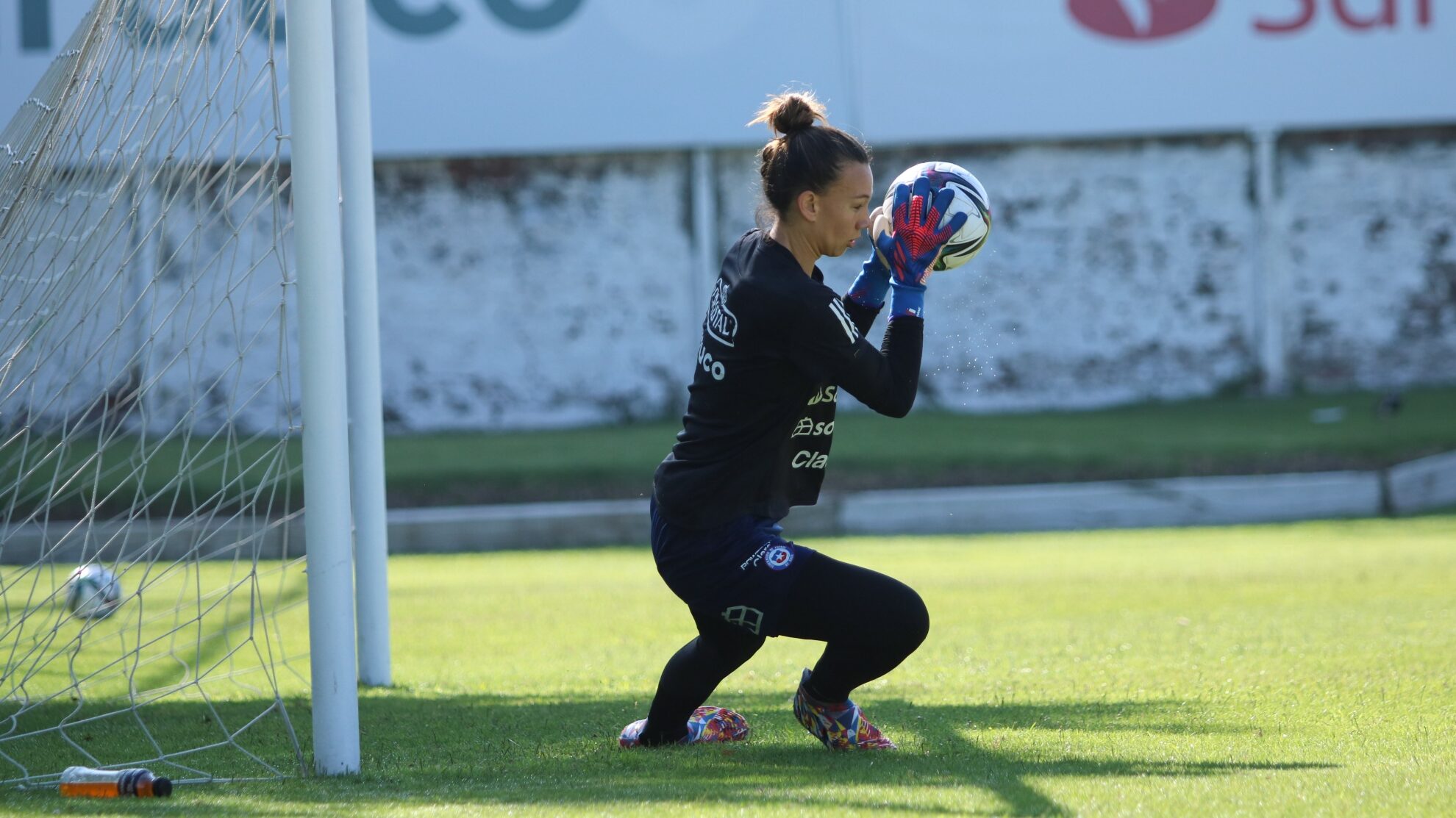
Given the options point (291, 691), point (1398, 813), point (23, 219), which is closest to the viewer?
point (1398, 813)

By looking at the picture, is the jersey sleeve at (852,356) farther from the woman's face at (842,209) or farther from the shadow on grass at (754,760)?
the shadow on grass at (754,760)

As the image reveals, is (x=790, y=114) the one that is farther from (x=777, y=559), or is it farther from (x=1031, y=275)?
(x=1031, y=275)

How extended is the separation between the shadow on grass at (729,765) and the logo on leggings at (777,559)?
524 millimetres

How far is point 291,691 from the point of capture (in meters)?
5.75

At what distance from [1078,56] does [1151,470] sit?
696 cm

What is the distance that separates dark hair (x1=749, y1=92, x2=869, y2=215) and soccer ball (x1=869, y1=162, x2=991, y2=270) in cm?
20

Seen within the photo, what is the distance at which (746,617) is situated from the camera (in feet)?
12.7

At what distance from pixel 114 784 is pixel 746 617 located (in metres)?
1.64

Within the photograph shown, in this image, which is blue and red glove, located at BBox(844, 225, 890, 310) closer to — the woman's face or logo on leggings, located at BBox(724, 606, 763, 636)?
the woman's face

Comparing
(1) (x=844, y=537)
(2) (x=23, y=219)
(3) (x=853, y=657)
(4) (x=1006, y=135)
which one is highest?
(4) (x=1006, y=135)

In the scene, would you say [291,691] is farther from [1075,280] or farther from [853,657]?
[1075,280]

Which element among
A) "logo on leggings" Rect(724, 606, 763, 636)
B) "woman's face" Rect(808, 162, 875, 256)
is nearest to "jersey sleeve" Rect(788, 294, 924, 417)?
"woman's face" Rect(808, 162, 875, 256)

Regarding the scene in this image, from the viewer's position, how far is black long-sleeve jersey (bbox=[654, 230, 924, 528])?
3732 millimetres

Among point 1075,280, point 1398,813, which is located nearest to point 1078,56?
point 1075,280
